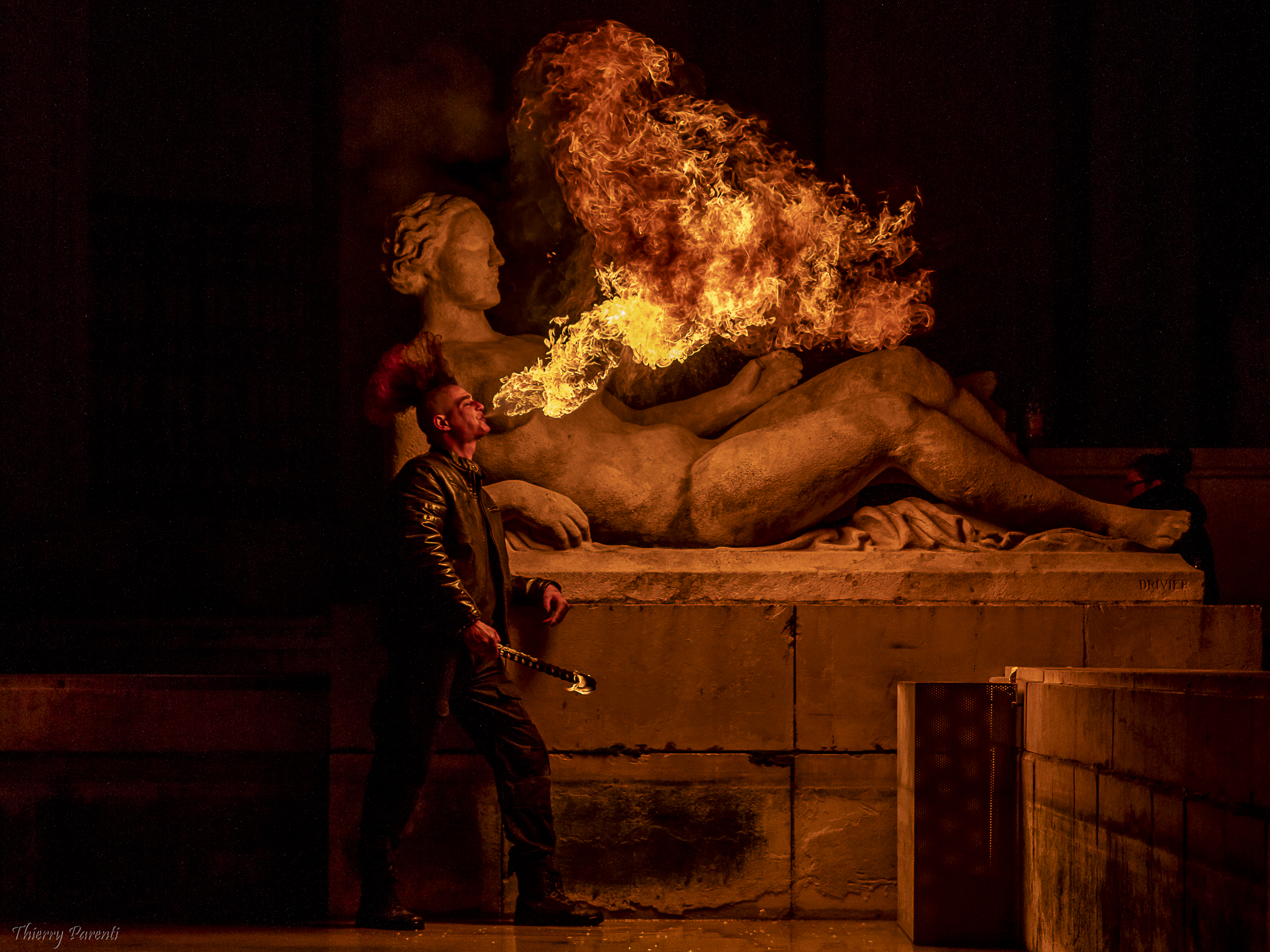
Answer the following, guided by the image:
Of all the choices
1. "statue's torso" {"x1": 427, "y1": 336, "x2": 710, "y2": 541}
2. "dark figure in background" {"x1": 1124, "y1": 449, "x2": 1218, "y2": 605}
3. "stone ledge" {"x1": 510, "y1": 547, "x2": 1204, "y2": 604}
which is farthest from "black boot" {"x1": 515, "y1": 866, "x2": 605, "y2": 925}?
"dark figure in background" {"x1": 1124, "y1": 449, "x2": 1218, "y2": 605}

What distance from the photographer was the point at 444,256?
6.24 metres

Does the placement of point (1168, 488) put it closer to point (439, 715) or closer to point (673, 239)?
point (673, 239)

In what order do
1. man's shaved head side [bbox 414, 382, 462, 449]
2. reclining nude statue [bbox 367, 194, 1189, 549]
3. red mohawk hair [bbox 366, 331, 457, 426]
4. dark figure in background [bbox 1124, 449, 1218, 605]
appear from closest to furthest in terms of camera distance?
man's shaved head side [bbox 414, 382, 462, 449], red mohawk hair [bbox 366, 331, 457, 426], reclining nude statue [bbox 367, 194, 1189, 549], dark figure in background [bbox 1124, 449, 1218, 605]

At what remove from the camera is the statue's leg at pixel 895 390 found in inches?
242

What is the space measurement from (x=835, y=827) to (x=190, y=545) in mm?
4593

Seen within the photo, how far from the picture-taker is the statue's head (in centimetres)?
624

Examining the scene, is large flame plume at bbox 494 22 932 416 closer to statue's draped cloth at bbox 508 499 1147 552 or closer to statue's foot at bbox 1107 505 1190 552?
statue's draped cloth at bbox 508 499 1147 552

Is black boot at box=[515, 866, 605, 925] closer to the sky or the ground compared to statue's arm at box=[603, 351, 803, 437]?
closer to the ground

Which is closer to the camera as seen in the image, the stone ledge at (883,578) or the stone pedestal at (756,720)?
the stone pedestal at (756,720)

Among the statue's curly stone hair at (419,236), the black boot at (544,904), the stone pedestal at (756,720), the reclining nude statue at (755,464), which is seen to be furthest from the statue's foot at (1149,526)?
the statue's curly stone hair at (419,236)

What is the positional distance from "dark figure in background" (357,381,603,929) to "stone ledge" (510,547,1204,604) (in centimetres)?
65

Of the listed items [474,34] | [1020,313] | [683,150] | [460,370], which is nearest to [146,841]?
[460,370]

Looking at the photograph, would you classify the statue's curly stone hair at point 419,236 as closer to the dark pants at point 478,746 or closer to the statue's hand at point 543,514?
the statue's hand at point 543,514

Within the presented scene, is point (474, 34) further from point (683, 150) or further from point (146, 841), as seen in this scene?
point (146, 841)
